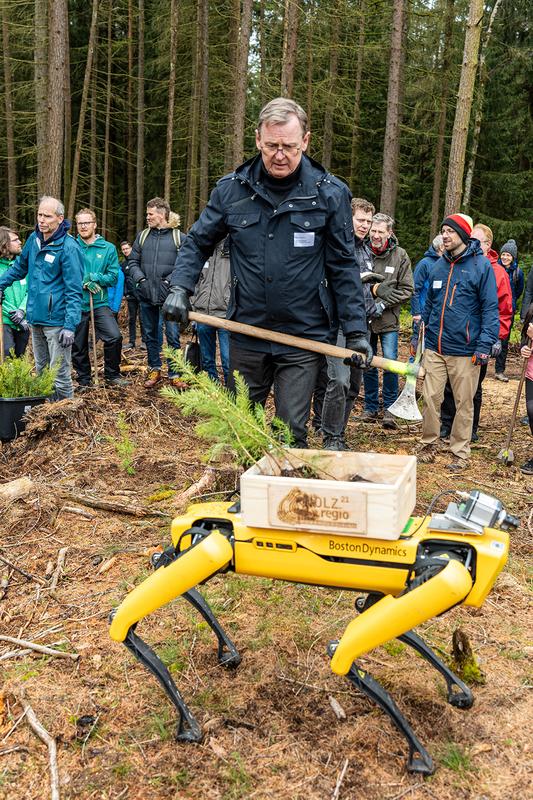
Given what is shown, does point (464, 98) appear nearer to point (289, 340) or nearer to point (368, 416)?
point (368, 416)

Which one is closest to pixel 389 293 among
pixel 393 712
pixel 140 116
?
pixel 393 712

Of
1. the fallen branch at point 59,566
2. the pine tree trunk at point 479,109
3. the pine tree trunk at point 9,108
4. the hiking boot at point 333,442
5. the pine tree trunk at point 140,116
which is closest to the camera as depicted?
the fallen branch at point 59,566

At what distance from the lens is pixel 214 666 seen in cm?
329

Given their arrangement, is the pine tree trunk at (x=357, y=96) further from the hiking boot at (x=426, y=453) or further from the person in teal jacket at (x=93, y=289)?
the hiking boot at (x=426, y=453)

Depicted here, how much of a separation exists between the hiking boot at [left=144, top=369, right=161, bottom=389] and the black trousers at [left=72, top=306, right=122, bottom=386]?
464mm

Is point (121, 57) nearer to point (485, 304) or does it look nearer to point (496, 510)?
point (485, 304)

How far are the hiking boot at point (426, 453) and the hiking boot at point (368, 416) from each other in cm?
111

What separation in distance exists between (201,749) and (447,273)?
4993mm

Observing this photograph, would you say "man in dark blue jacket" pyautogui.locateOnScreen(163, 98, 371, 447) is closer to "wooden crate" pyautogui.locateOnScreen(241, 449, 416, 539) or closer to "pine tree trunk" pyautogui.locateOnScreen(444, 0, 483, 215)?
"wooden crate" pyautogui.locateOnScreen(241, 449, 416, 539)

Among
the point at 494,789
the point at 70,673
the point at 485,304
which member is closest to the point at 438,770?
the point at 494,789

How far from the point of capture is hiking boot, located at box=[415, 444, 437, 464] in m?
6.68

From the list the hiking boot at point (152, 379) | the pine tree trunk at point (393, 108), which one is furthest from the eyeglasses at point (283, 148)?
the pine tree trunk at point (393, 108)

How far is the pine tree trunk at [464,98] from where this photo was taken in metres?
10.7

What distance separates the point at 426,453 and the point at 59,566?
12.6 feet
